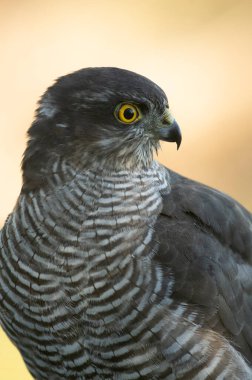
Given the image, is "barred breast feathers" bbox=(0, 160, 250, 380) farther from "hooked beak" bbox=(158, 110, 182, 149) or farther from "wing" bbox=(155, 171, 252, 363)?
"hooked beak" bbox=(158, 110, 182, 149)

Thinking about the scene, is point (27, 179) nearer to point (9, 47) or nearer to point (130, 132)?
point (130, 132)

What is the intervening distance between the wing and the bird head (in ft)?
1.32

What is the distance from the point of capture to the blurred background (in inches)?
473

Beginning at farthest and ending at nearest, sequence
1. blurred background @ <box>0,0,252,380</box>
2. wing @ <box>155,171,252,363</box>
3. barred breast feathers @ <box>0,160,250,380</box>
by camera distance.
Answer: blurred background @ <box>0,0,252,380</box> → wing @ <box>155,171,252,363</box> → barred breast feathers @ <box>0,160,250,380</box>

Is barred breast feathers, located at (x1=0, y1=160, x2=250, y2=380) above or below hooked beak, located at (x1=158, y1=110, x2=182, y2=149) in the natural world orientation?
below

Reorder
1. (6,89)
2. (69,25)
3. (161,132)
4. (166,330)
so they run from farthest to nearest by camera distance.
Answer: (69,25)
(6,89)
(161,132)
(166,330)

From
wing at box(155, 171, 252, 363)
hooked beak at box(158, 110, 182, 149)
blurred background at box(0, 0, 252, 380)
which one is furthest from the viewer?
blurred background at box(0, 0, 252, 380)

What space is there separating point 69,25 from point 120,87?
8.06 metres

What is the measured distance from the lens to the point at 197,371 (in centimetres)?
564

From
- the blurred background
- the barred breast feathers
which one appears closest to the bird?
the barred breast feathers

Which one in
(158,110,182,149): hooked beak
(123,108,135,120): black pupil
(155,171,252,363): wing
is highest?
(123,108,135,120): black pupil

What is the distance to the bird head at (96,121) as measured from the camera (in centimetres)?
577

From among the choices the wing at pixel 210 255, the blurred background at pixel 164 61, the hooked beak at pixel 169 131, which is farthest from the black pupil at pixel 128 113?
the blurred background at pixel 164 61

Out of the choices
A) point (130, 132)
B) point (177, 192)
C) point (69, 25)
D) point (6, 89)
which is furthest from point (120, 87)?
point (69, 25)
